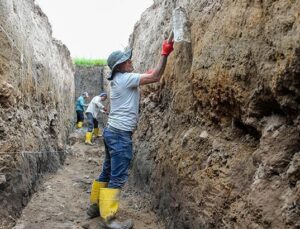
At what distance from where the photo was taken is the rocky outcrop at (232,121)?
6.61 feet

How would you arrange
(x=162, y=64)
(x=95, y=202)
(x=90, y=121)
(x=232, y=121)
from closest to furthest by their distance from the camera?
(x=232, y=121), (x=162, y=64), (x=95, y=202), (x=90, y=121)

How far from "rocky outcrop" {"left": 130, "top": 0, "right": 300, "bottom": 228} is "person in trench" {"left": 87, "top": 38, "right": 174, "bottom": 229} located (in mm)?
360

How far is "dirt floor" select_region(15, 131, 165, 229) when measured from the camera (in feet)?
12.8

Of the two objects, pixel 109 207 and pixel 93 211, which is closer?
pixel 109 207

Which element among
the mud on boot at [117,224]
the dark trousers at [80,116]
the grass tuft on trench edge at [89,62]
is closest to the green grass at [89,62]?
the grass tuft on trench edge at [89,62]

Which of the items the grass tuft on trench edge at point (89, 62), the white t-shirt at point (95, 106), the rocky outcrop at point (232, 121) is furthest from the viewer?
the grass tuft on trench edge at point (89, 62)

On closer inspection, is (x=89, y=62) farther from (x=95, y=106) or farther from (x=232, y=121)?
(x=232, y=121)

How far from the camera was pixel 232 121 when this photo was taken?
272cm

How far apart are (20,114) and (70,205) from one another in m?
1.28

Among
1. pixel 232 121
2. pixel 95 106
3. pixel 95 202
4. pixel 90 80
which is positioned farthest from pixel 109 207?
pixel 90 80

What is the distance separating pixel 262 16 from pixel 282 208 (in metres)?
1.16

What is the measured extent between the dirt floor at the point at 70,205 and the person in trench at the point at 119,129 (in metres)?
0.21

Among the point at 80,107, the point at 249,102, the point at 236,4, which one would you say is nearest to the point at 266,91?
the point at 249,102

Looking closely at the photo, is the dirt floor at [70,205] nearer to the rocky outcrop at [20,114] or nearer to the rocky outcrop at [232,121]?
the rocky outcrop at [20,114]
